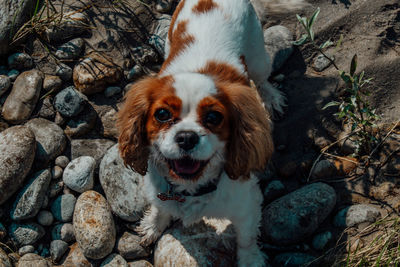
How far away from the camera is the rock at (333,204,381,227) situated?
3416 mm

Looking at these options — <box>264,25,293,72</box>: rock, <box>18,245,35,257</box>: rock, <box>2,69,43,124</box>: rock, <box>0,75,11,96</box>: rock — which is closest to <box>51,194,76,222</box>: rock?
<box>18,245,35,257</box>: rock

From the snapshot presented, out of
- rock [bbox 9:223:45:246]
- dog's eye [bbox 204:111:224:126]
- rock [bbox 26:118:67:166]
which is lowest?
rock [bbox 9:223:45:246]

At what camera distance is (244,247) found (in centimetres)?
337

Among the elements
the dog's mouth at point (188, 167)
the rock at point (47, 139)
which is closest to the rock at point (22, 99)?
the rock at point (47, 139)

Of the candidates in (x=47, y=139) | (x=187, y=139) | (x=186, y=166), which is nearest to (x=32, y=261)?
(x=47, y=139)

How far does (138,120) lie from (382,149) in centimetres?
230

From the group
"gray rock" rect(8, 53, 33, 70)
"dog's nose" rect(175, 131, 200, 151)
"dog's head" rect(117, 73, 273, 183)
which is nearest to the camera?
"dog's nose" rect(175, 131, 200, 151)

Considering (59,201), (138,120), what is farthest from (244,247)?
(59,201)

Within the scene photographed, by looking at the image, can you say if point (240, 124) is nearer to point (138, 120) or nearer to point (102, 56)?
point (138, 120)

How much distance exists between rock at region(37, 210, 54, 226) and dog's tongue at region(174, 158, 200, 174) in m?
1.67

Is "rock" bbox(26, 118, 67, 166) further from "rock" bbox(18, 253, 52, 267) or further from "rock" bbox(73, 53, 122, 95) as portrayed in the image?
"rock" bbox(18, 253, 52, 267)

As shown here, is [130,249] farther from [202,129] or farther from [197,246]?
[202,129]

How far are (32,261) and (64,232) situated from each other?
0.35 m

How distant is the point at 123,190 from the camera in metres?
3.62
